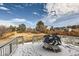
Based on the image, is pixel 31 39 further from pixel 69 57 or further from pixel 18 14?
pixel 69 57

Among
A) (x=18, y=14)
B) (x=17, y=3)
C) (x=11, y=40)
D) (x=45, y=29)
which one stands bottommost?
(x=11, y=40)

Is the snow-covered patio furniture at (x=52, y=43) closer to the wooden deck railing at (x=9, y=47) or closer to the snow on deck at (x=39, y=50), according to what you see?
the snow on deck at (x=39, y=50)

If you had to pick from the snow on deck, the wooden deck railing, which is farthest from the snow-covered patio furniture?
the wooden deck railing

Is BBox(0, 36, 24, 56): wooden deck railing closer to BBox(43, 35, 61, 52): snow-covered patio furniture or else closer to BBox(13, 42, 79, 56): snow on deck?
BBox(13, 42, 79, 56): snow on deck

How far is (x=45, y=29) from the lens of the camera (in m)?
1.80

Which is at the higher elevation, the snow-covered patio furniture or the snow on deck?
the snow-covered patio furniture

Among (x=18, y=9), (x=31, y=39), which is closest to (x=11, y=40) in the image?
(x=31, y=39)

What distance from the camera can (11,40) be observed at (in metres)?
1.79

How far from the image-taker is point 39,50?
1803 millimetres

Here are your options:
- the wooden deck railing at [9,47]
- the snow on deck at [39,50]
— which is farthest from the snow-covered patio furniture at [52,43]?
the wooden deck railing at [9,47]

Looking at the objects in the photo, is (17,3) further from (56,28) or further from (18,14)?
(56,28)

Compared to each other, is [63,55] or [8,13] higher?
[8,13]

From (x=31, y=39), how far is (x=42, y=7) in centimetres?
36

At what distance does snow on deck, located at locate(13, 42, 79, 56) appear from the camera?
70.1 inches
